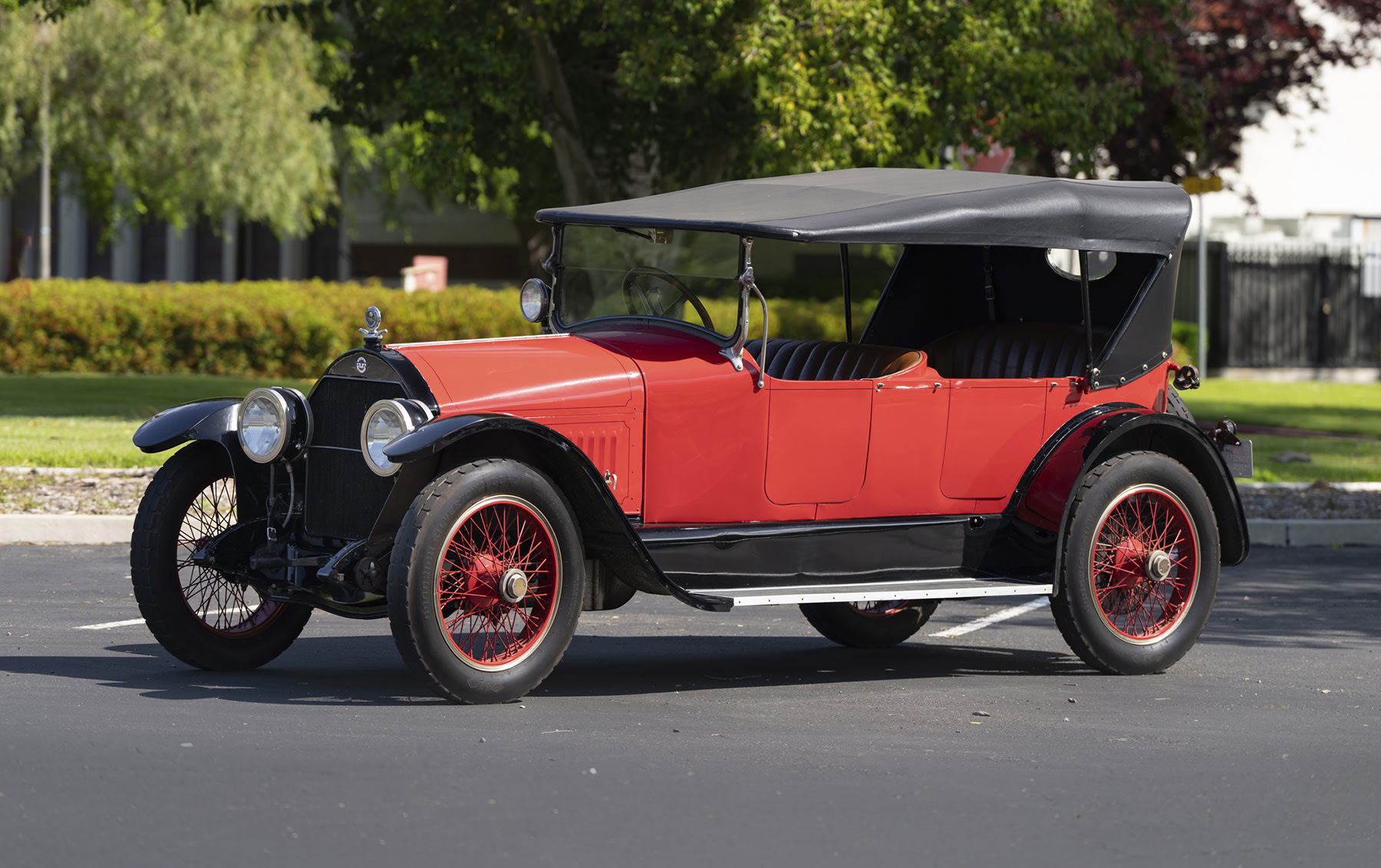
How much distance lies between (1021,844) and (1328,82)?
30457 millimetres

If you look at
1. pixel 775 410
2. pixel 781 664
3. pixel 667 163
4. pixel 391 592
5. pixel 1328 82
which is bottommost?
pixel 781 664

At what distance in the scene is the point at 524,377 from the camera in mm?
6488

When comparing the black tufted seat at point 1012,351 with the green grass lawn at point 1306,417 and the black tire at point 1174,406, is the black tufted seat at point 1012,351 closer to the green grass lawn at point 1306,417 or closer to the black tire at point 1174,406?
the black tire at point 1174,406

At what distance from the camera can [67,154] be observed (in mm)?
31781

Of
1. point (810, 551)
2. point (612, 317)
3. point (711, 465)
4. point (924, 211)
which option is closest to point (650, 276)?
point (612, 317)

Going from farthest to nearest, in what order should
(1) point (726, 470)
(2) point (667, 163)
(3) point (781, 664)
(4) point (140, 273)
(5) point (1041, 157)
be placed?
(4) point (140, 273), (5) point (1041, 157), (2) point (667, 163), (3) point (781, 664), (1) point (726, 470)

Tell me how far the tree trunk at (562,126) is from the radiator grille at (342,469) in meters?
12.6

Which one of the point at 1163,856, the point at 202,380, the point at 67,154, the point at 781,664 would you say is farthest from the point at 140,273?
the point at 1163,856

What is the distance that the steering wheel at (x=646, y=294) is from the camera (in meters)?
7.13

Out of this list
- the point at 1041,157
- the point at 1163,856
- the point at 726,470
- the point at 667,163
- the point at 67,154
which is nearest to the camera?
the point at 1163,856

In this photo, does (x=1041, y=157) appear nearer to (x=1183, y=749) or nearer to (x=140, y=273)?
(x=1183, y=749)

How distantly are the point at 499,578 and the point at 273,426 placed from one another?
1114 millimetres

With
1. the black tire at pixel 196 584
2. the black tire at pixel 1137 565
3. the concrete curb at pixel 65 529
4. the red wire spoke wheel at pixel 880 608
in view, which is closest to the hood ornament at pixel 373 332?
the black tire at pixel 196 584

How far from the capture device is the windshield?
6.97m
